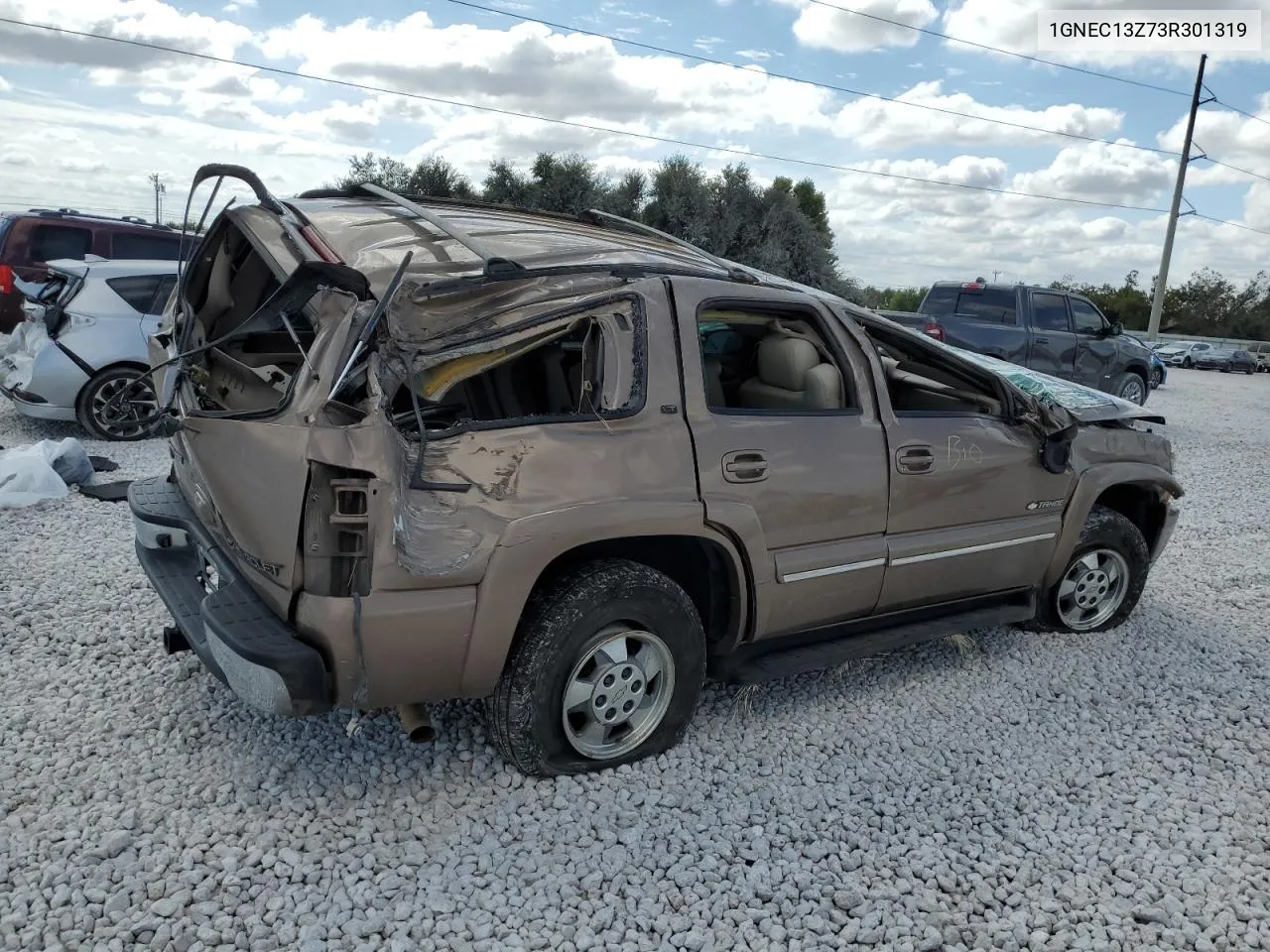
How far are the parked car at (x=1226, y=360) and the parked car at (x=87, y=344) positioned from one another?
125ft

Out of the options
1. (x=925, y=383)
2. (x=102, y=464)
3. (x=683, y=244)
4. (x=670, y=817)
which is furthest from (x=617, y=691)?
(x=102, y=464)

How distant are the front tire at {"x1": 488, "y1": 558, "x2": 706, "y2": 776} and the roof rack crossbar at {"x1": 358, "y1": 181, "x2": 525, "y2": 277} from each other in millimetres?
1032

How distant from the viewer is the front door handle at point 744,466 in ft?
11.4

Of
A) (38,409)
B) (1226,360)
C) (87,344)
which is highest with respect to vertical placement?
(1226,360)

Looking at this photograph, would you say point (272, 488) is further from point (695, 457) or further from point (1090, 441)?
point (1090, 441)

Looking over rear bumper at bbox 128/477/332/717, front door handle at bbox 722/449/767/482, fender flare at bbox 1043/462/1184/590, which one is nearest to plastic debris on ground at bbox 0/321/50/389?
rear bumper at bbox 128/477/332/717

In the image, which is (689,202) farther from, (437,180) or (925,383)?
(925,383)

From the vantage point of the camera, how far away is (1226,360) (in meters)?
36.4

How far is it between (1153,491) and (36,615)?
5620 mm

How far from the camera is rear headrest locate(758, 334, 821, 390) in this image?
4.05m

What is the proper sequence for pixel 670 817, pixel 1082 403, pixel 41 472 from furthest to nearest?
pixel 41 472
pixel 1082 403
pixel 670 817

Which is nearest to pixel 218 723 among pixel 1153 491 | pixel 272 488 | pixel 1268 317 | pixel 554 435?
pixel 272 488

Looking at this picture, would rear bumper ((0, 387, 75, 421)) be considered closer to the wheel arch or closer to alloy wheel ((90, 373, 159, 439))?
alloy wheel ((90, 373, 159, 439))

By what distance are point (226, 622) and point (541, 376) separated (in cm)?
145
